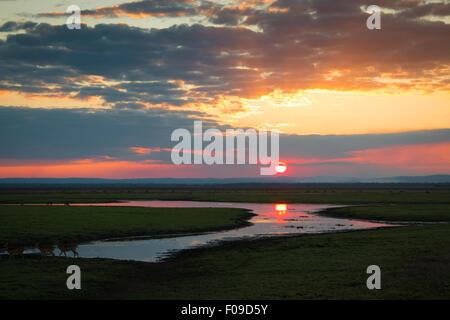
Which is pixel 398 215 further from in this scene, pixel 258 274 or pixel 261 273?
pixel 258 274

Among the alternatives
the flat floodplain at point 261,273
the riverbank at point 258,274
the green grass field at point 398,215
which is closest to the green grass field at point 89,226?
the flat floodplain at point 261,273

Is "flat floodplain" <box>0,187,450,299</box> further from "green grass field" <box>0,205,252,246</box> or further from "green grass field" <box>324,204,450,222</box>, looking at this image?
"green grass field" <box>324,204,450,222</box>

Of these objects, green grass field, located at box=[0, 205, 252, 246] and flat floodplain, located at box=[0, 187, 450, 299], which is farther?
green grass field, located at box=[0, 205, 252, 246]

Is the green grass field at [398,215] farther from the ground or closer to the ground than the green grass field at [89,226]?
farther from the ground

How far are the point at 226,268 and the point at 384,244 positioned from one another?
13.8 m

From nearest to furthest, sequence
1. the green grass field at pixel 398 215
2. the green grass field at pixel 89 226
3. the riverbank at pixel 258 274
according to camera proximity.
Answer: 1. the riverbank at pixel 258 274
2. the green grass field at pixel 89 226
3. the green grass field at pixel 398 215

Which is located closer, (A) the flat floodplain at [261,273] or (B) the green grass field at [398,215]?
(A) the flat floodplain at [261,273]

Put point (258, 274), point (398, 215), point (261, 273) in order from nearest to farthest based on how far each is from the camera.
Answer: point (258, 274)
point (261, 273)
point (398, 215)

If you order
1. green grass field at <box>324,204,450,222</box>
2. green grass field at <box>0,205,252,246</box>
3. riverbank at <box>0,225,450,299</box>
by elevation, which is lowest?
riverbank at <box>0,225,450,299</box>

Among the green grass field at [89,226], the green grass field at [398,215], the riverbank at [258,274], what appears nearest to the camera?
the riverbank at [258,274]

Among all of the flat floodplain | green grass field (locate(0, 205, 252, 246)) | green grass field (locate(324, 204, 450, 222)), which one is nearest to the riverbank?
the flat floodplain

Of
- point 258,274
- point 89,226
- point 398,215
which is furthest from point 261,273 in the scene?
point 398,215

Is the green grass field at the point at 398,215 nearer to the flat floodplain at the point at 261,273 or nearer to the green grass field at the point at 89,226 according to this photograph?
the green grass field at the point at 89,226
